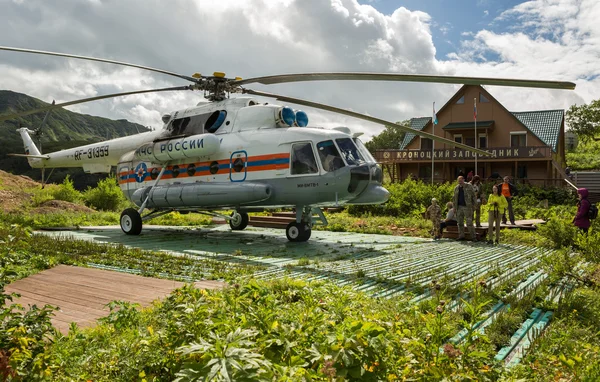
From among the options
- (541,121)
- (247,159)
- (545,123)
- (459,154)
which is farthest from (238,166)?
(541,121)

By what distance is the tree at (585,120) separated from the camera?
2554 inches

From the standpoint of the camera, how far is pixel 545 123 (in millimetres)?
37188

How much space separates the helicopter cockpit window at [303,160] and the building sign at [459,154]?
21.5 meters

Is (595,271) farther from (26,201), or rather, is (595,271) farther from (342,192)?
(26,201)

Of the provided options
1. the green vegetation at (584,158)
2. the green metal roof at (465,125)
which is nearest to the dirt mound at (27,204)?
the green metal roof at (465,125)

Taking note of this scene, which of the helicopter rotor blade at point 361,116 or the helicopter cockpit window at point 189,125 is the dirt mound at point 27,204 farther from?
the helicopter rotor blade at point 361,116

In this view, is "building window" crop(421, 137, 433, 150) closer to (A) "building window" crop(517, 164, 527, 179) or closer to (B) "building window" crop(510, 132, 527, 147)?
(B) "building window" crop(510, 132, 527, 147)

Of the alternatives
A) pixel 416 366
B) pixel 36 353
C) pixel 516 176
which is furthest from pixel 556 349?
pixel 516 176

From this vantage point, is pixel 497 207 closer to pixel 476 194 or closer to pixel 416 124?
pixel 476 194

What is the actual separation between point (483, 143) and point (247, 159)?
30.2m

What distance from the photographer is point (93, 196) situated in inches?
1060

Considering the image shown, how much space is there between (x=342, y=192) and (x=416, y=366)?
8320 mm

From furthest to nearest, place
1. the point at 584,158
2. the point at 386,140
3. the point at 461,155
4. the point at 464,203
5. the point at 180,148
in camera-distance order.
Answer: the point at 386,140 → the point at 584,158 → the point at 461,155 → the point at 180,148 → the point at 464,203

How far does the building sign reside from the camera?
32.0 metres
